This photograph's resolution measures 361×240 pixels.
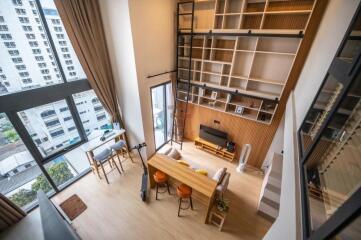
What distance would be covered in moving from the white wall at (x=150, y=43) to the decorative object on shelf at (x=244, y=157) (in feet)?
8.58

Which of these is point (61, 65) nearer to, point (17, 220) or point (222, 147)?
point (17, 220)

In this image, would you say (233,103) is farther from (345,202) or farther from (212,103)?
(345,202)

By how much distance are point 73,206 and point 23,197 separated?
3.27 feet

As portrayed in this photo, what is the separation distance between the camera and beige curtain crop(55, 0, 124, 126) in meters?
2.78

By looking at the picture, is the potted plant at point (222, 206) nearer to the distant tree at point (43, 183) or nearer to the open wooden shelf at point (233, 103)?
the open wooden shelf at point (233, 103)

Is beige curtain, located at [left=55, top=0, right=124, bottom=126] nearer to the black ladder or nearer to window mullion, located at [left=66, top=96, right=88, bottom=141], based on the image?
window mullion, located at [left=66, top=96, right=88, bottom=141]

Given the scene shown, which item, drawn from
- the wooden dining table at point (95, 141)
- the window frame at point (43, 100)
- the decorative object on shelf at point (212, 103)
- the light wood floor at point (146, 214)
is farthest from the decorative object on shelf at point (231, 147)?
the window frame at point (43, 100)

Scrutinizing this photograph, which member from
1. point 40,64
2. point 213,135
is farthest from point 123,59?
point 213,135

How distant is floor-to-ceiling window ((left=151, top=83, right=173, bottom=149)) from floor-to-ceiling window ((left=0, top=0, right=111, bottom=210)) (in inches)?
70.5

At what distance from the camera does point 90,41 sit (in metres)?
3.14

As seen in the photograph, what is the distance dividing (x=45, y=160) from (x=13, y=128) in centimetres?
92

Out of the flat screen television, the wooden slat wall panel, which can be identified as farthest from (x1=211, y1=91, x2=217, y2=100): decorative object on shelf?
the flat screen television

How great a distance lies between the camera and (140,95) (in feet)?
11.7

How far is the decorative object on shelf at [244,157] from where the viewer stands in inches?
160
